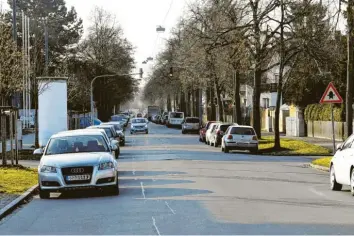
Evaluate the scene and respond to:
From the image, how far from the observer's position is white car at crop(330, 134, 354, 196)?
16.9 metres

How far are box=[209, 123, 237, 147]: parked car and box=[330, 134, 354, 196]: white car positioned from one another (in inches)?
1096

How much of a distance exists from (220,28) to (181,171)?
1665 centimetres

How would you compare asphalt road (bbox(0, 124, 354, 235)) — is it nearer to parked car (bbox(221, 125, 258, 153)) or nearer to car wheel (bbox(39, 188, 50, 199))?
car wheel (bbox(39, 188, 50, 199))

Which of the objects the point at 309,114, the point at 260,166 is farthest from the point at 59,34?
the point at 260,166

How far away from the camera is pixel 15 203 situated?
15.7 m

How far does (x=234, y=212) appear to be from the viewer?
532 inches

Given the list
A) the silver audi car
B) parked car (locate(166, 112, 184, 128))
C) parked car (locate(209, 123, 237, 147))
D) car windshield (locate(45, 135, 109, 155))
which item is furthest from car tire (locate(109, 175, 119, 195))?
parked car (locate(166, 112, 184, 128))

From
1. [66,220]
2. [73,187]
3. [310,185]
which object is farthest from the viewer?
[310,185]

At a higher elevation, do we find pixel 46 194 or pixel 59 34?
pixel 59 34

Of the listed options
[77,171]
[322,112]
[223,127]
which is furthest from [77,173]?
[322,112]

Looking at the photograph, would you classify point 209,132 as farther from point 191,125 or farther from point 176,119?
point 176,119

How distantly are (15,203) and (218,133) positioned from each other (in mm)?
32349

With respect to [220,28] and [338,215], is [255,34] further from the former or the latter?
[338,215]

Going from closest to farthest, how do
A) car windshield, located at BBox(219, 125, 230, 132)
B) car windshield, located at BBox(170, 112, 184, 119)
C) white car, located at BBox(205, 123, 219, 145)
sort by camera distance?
car windshield, located at BBox(219, 125, 230, 132)
white car, located at BBox(205, 123, 219, 145)
car windshield, located at BBox(170, 112, 184, 119)
